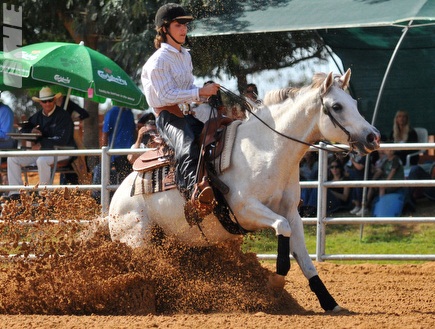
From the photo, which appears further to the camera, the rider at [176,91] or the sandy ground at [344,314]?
the rider at [176,91]

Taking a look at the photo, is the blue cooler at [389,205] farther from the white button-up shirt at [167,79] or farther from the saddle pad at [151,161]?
the white button-up shirt at [167,79]

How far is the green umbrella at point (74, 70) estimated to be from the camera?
12.1 metres

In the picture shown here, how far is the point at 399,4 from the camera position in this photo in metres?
11.6

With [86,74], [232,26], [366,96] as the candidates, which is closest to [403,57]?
[366,96]

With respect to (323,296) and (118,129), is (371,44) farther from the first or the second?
(323,296)

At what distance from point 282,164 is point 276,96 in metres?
0.62

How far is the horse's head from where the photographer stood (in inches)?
251

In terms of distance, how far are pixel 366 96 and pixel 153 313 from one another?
7.78 meters

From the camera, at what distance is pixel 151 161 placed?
7.39 m

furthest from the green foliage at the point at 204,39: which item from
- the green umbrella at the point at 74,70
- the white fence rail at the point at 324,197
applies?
the white fence rail at the point at 324,197

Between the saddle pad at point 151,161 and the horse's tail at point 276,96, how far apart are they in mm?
945

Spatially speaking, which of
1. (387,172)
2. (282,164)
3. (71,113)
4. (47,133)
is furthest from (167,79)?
(71,113)

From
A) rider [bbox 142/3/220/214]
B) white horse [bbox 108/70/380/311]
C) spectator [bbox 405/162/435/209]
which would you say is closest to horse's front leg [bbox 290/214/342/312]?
white horse [bbox 108/70/380/311]

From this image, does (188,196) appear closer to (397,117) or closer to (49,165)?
(49,165)
